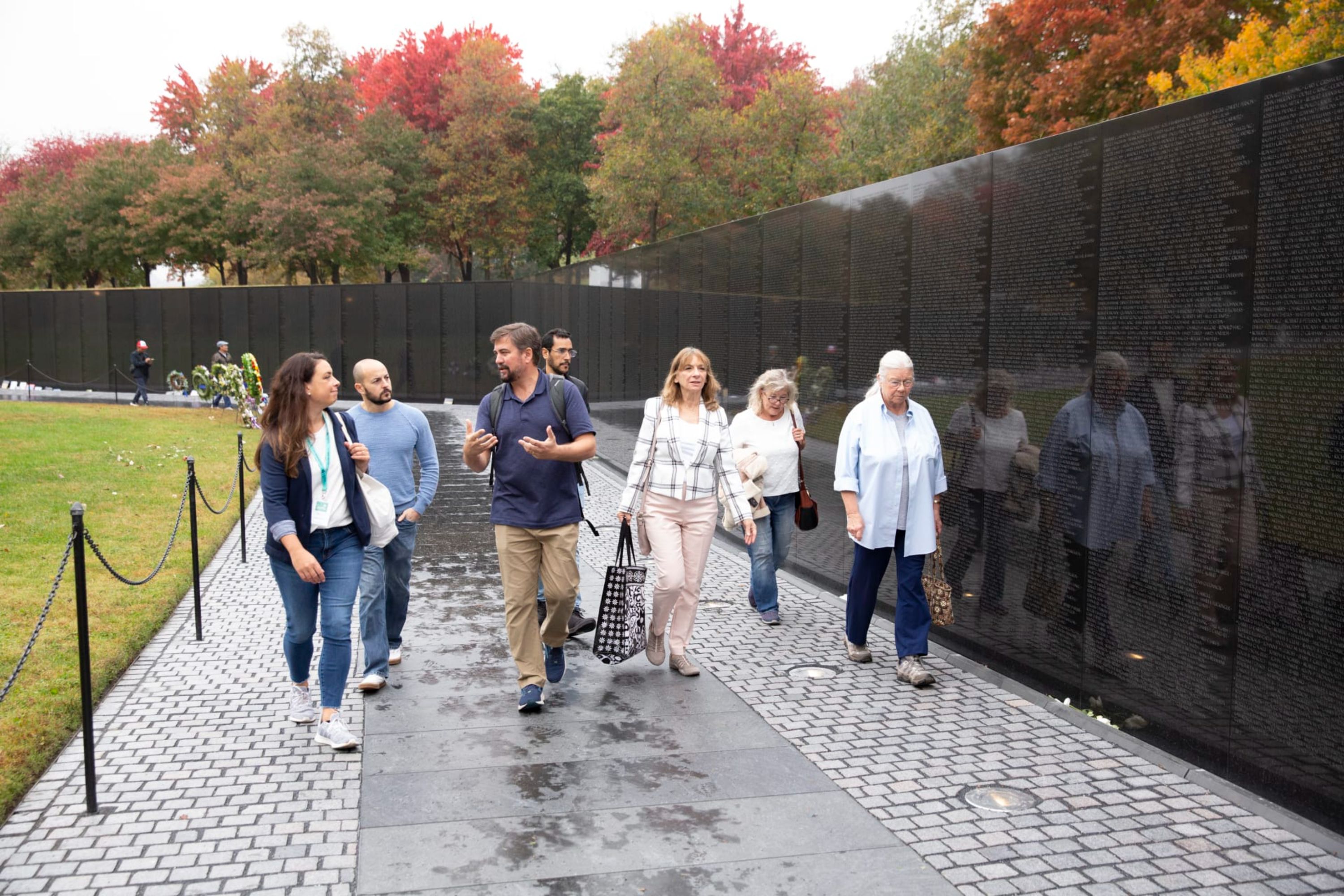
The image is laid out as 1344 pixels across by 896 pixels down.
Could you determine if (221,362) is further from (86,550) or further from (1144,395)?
(1144,395)

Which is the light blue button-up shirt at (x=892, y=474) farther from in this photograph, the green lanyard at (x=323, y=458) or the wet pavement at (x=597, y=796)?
the green lanyard at (x=323, y=458)

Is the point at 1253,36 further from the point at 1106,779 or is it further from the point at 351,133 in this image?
the point at 351,133

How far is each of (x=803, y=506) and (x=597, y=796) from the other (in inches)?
143

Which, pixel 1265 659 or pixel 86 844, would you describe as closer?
pixel 86 844

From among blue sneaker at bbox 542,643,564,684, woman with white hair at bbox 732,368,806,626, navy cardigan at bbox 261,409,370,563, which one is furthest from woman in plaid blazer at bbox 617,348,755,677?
navy cardigan at bbox 261,409,370,563

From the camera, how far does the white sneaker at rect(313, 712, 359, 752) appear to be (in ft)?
17.5

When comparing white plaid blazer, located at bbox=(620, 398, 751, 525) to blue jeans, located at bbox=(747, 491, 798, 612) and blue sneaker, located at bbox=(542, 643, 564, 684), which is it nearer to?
blue sneaker, located at bbox=(542, 643, 564, 684)

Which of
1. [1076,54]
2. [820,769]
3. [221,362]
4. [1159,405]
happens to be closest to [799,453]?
[1159,405]

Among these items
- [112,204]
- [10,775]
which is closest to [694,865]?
[10,775]

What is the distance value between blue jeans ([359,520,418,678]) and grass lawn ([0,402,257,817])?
148 centimetres

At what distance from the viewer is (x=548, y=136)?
1778 inches

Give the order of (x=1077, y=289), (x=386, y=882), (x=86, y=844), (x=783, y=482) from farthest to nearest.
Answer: (x=783, y=482) < (x=1077, y=289) < (x=86, y=844) < (x=386, y=882)

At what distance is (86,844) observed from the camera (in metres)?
4.33

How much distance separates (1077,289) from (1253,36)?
14387 millimetres
